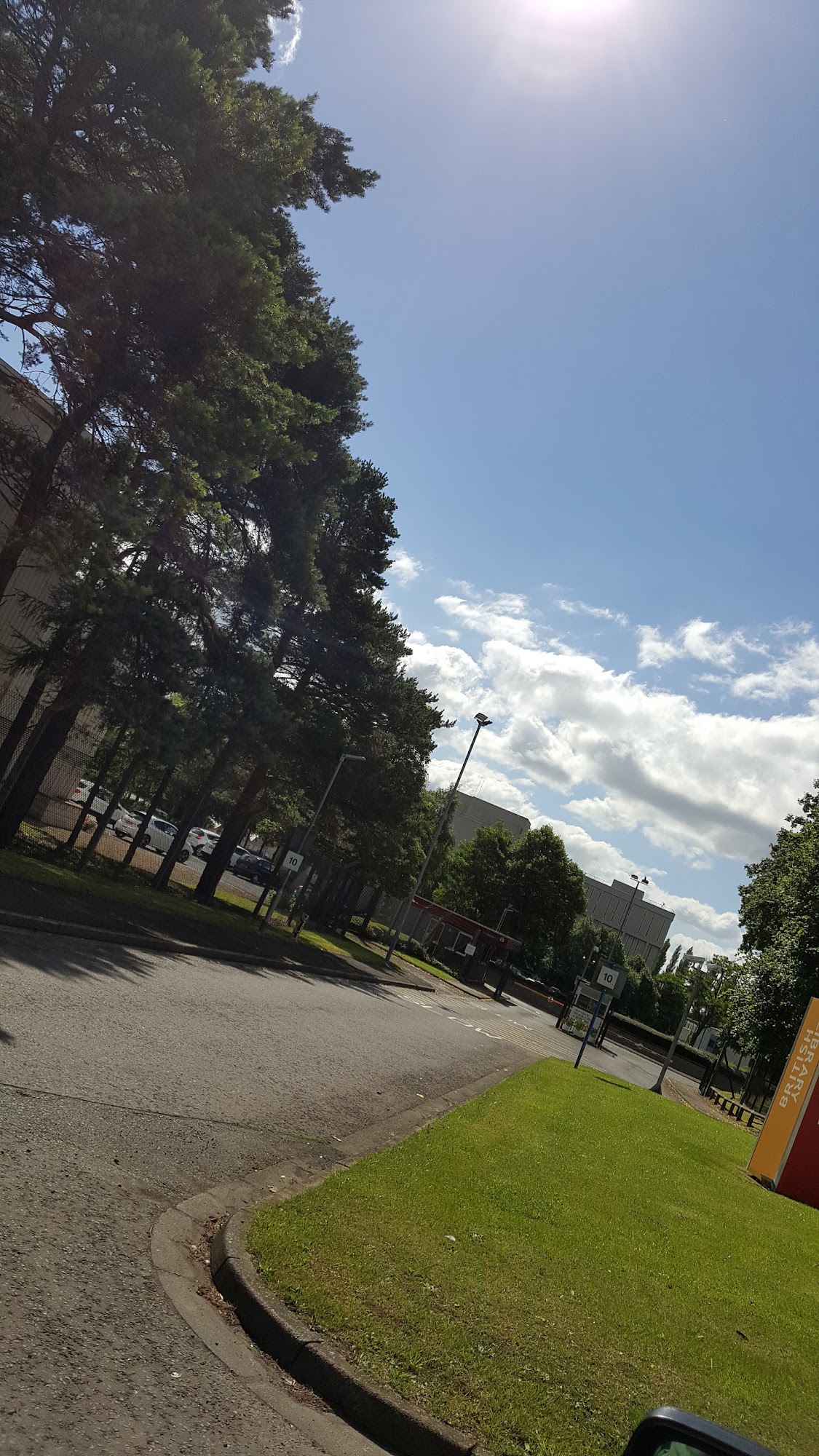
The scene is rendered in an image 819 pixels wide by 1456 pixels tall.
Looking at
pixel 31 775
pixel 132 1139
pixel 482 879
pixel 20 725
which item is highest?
pixel 482 879

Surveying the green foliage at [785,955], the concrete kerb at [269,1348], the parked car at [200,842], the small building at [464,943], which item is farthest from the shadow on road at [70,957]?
the small building at [464,943]

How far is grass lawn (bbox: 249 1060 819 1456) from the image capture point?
4.48 m

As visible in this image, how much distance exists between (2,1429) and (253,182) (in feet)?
52.7

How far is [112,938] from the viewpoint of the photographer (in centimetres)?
1493

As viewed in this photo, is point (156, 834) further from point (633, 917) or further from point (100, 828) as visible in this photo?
point (633, 917)

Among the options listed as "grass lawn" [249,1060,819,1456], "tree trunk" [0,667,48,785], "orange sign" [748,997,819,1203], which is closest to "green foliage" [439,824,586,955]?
"tree trunk" [0,667,48,785]

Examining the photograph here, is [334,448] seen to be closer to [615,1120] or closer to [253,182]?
[253,182]

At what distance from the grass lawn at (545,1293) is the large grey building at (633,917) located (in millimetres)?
117318

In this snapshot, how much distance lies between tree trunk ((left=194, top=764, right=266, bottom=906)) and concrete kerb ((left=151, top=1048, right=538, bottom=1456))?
24.6 m

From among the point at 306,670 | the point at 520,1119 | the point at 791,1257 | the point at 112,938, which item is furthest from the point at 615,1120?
the point at 306,670

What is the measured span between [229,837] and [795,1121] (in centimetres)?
1982

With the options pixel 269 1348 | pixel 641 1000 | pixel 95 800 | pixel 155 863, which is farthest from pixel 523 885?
pixel 269 1348

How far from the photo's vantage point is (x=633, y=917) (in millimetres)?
126688

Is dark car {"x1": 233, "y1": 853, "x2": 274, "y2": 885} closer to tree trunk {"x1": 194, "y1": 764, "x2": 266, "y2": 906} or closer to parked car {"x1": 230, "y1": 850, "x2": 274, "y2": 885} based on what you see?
parked car {"x1": 230, "y1": 850, "x2": 274, "y2": 885}
